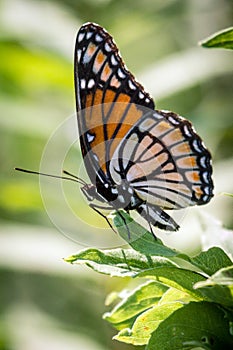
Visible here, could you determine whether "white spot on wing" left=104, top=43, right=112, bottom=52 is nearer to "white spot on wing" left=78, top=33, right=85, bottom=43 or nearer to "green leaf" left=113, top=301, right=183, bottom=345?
"white spot on wing" left=78, top=33, right=85, bottom=43

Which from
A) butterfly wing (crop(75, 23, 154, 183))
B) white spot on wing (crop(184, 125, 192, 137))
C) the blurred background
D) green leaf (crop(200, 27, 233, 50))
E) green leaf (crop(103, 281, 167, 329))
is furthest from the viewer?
the blurred background

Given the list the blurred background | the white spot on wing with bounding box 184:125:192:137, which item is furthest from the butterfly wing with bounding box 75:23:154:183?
the blurred background

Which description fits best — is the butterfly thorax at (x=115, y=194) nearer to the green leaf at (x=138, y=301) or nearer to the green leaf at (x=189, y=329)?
the green leaf at (x=138, y=301)

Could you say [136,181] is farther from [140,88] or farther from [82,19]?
[82,19]

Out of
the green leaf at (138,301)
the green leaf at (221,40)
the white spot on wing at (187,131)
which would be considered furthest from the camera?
the white spot on wing at (187,131)

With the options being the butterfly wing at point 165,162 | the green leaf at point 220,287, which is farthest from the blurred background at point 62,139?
the green leaf at point 220,287

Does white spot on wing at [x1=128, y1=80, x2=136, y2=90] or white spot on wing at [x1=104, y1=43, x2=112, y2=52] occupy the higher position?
white spot on wing at [x1=104, y1=43, x2=112, y2=52]

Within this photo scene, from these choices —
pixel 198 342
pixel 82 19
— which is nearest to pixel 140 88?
pixel 198 342
